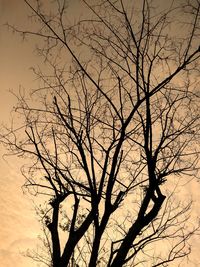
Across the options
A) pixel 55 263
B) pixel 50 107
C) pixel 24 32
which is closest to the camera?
pixel 24 32

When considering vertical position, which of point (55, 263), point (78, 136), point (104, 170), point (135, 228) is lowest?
point (55, 263)

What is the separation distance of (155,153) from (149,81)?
120 cm

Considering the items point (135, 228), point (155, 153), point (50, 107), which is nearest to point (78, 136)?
point (50, 107)

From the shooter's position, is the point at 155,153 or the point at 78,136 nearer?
the point at 155,153

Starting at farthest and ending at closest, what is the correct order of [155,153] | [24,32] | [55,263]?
[55,263], [155,153], [24,32]

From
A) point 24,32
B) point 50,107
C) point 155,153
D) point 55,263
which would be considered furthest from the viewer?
point 50,107

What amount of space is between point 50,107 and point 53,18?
5.85 feet

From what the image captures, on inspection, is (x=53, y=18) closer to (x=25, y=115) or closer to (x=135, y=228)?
(x=25, y=115)

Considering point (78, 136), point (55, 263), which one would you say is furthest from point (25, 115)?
point (55, 263)

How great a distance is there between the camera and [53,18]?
6066mm

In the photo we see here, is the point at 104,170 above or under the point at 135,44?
under

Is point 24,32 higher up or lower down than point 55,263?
higher up

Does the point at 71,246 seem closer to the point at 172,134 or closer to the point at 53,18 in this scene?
the point at 172,134

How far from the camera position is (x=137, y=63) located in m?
6.16
